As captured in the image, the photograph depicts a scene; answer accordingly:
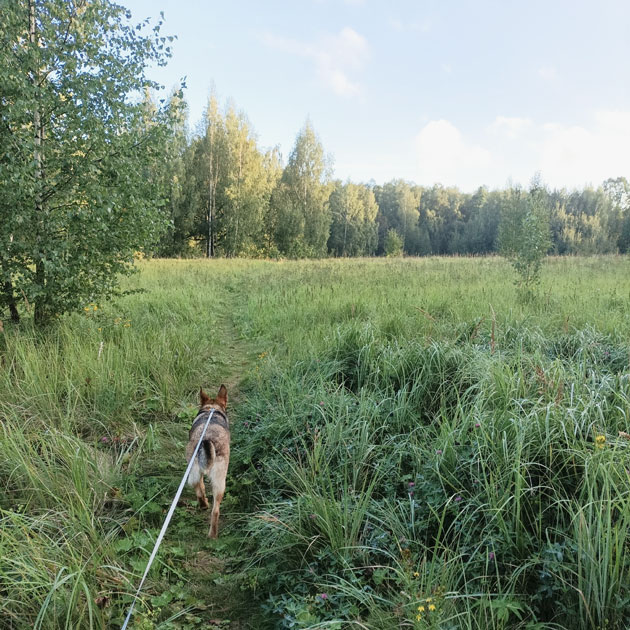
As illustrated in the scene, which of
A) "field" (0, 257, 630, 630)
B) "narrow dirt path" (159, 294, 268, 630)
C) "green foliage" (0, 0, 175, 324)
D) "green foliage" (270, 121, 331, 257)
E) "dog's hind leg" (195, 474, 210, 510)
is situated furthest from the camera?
"green foliage" (270, 121, 331, 257)

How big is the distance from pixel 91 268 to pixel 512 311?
6.06 meters

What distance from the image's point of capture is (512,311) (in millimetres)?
5902

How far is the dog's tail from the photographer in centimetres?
256

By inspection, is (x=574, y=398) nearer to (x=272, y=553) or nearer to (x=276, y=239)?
(x=272, y=553)

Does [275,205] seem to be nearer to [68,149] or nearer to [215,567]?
[68,149]

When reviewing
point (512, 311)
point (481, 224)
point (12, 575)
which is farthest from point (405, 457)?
point (481, 224)

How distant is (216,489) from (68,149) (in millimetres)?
4556

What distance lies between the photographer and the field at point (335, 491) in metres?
1.69

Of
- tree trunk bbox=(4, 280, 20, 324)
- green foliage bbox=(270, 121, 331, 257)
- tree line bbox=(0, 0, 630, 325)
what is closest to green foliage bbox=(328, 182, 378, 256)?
green foliage bbox=(270, 121, 331, 257)

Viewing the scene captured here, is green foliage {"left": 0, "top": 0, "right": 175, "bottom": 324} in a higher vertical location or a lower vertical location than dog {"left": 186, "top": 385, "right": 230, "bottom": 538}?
higher

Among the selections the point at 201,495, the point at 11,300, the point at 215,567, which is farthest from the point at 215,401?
the point at 11,300

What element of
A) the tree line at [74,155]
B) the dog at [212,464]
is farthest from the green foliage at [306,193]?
the dog at [212,464]

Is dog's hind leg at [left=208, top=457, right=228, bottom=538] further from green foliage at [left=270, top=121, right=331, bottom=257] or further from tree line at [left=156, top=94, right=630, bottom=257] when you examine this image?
green foliage at [left=270, top=121, right=331, bottom=257]

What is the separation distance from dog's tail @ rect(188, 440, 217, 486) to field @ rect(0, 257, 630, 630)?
318 mm
